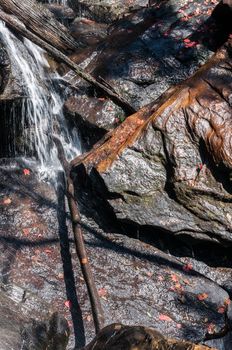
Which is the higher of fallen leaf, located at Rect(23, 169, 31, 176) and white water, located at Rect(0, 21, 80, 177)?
white water, located at Rect(0, 21, 80, 177)

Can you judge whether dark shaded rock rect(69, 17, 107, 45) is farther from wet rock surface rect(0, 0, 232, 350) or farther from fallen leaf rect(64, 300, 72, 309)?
fallen leaf rect(64, 300, 72, 309)

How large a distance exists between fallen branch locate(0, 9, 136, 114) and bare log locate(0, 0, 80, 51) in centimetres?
71

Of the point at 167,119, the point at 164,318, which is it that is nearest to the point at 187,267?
the point at 164,318

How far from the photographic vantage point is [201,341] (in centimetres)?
646

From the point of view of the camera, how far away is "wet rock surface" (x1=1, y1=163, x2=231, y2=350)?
668 cm

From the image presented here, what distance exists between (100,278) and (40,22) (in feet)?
18.3

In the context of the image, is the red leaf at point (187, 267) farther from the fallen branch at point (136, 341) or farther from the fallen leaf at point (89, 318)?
the fallen branch at point (136, 341)

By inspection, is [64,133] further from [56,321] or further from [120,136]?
[56,321]

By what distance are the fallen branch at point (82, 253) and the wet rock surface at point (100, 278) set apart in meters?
0.24

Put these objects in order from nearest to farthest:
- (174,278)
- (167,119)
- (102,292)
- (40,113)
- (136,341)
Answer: (136,341)
(102,292)
(174,278)
(167,119)
(40,113)

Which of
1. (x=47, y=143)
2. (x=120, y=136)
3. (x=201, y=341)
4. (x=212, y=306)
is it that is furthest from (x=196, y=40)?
(x=201, y=341)

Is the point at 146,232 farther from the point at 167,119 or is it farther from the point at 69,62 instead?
the point at 69,62

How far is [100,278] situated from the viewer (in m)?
7.25

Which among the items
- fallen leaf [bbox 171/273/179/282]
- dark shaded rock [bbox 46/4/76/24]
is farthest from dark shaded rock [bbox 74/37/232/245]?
dark shaded rock [bbox 46/4/76/24]
